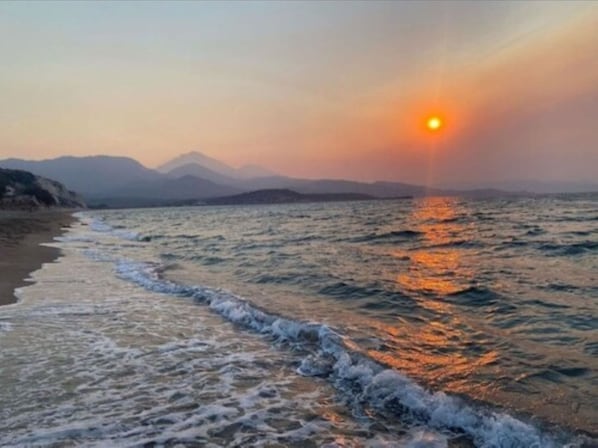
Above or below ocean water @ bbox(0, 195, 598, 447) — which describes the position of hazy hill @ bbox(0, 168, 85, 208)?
above

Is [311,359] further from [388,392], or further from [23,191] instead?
[23,191]

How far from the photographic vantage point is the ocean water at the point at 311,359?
616cm

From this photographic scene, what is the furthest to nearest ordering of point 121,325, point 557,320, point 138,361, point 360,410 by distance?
point 121,325
point 557,320
point 138,361
point 360,410

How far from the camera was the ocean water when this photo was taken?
20.2ft

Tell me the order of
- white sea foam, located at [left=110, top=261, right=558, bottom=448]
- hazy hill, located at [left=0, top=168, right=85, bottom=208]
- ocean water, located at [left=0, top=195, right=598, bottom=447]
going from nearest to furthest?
white sea foam, located at [left=110, top=261, right=558, bottom=448] → ocean water, located at [left=0, top=195, right=598, bottom=447] → hazy hill, located at [left=0, top=168, right=85, bottom=208]

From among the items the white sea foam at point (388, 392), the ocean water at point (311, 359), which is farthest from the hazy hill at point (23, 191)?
the white sea foam at point (388, 392)

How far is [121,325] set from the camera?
11.7 metres

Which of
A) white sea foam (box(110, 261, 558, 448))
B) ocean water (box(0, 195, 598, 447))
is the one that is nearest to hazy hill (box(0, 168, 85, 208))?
ocean water (box(0, 195, 598, 447))

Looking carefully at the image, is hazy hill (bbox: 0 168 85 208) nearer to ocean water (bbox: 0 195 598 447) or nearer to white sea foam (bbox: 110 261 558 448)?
ocean water (bbox: 0 195 598 447)

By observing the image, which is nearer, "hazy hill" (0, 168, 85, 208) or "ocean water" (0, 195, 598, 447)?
"ocean water" (0, 195, 598, 447)

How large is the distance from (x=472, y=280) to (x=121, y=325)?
447 inches

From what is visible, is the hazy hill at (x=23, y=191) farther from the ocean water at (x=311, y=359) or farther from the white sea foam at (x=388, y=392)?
the white sea foam at (x=388, y=392)

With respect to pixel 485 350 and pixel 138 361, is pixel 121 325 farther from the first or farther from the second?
pixel 485 350

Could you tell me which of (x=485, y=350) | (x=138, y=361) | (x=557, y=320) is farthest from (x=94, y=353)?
(x=557, y=320)
